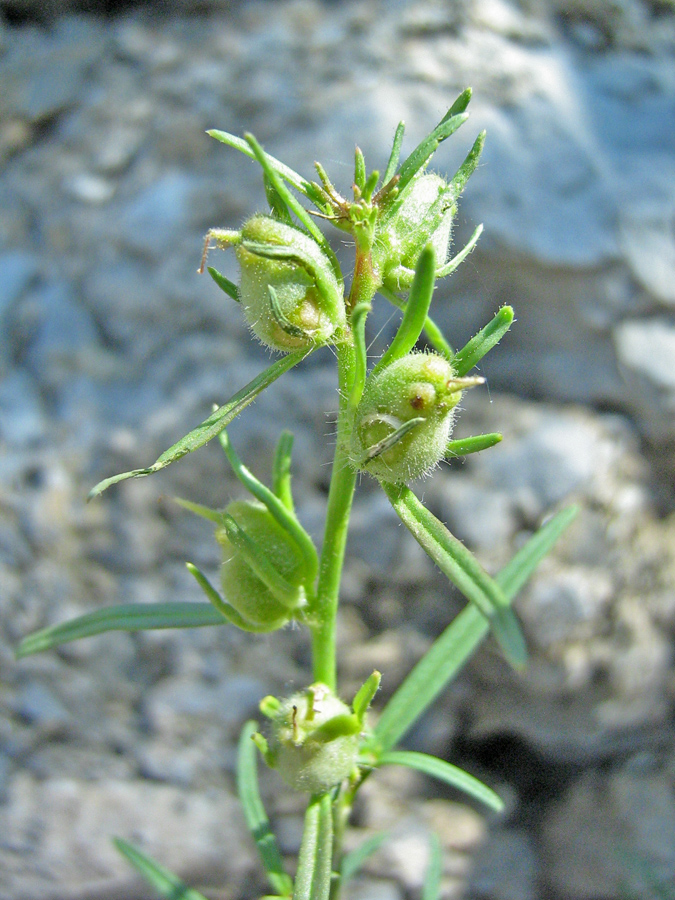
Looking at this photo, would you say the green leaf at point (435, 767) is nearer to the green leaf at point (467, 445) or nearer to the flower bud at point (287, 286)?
the green leaf at point (467, 445)

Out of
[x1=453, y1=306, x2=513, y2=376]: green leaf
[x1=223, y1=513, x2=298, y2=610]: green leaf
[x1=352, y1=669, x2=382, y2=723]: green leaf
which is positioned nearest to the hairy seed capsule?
[x1=453, y1=306, x2=513, y2=376]: green leaf

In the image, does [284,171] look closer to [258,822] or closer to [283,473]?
[283,473]

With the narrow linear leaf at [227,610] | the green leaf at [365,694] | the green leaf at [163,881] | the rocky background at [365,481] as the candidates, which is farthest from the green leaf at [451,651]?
the rocky background at [365,481]

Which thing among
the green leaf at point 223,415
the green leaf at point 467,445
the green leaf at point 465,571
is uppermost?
the green leaf at point 223,415

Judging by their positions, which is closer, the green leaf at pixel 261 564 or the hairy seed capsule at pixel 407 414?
the hairy seed capsule at pixel 407 414

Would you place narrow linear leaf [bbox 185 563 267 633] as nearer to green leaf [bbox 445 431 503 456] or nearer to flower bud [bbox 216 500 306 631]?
flower bud [bbox 216 500 306 631]

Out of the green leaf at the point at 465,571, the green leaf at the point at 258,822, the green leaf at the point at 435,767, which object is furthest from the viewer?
the green leaf at the point at 258,822

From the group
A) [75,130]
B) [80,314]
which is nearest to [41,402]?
[80,314]
